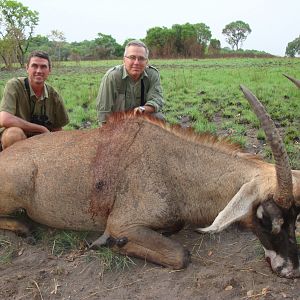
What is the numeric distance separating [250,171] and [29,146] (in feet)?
8.00

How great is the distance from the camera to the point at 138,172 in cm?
441

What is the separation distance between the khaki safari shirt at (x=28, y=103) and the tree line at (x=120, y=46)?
29381 mm

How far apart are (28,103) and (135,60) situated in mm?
1542

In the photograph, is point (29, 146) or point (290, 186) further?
point (29, 146)

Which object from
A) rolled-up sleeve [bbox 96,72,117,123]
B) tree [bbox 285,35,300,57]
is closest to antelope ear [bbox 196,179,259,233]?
rolled-up sleeve [bbox 96,72,117,123]

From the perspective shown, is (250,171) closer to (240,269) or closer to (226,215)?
(226,215)

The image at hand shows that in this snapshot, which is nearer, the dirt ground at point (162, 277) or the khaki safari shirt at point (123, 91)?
the dirt ground at point (162, 277)

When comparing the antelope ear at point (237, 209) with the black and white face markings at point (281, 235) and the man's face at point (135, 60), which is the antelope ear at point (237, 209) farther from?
the man's face at point (135, 60)

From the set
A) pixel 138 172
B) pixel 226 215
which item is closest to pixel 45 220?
pixel 138 172

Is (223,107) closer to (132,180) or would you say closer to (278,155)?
(132,180)

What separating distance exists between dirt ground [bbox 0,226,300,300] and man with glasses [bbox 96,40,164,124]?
241 centimetres

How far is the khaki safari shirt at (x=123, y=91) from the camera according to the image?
635 cm

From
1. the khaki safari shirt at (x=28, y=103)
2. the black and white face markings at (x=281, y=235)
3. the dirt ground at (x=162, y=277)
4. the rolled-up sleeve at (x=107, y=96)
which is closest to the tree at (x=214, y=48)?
the rolled-up sleeve at (x=107, y=96)

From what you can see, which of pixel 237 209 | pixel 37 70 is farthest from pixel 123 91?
pixel 237 209
